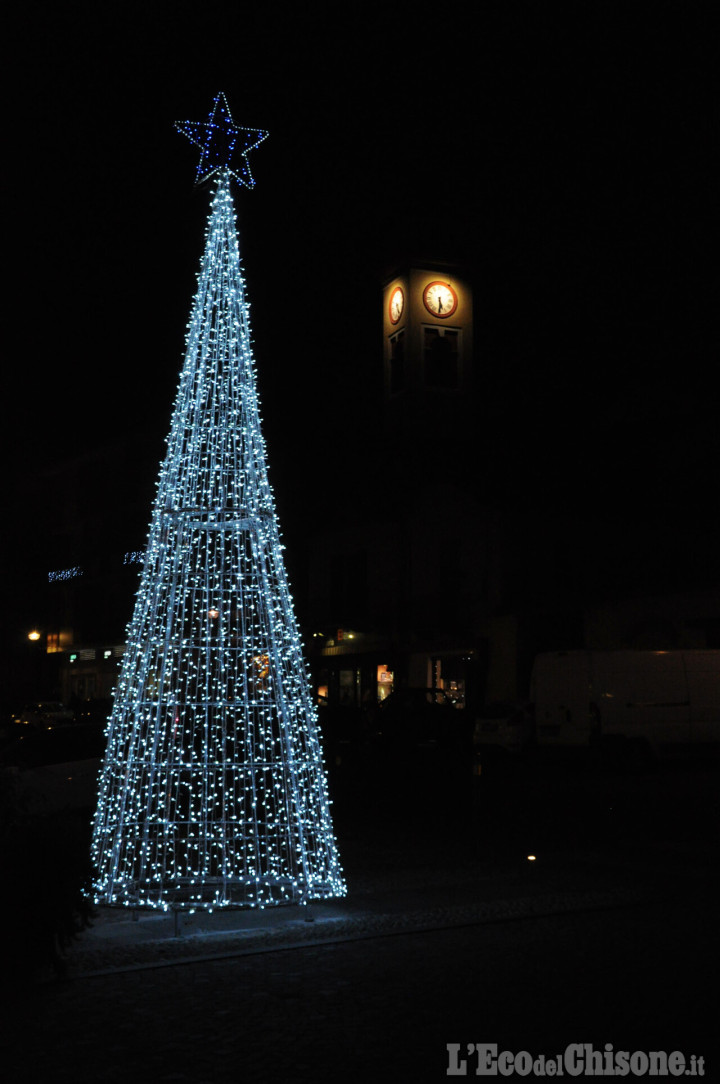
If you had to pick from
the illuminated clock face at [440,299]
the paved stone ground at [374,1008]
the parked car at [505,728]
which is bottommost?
the paved stone ground at [374,1008]

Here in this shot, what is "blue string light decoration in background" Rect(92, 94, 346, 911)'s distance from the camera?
395 inches

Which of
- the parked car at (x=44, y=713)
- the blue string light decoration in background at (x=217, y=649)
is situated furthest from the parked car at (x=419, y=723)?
the blue string light decoration in background at (x=217, y=649)

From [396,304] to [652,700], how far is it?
31.2ft

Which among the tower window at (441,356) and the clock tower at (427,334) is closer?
the clock tower at (427,334)

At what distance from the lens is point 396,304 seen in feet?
80.7

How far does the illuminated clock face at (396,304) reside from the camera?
24156mm

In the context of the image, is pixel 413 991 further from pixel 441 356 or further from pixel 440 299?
pixel 440 299

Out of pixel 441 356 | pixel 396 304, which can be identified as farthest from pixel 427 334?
pixel 396 304

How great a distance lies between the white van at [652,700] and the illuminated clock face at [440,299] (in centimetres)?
738

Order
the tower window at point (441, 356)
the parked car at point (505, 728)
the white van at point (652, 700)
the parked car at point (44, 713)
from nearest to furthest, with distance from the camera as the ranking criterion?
the white van at point (652, 700) → the tower window at point (441, 356) → the parked car at point (505, 728) → the parked car at point (44, 713)

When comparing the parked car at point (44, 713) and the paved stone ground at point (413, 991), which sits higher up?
the parked car at point (44, 713)

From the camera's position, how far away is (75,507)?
187ft

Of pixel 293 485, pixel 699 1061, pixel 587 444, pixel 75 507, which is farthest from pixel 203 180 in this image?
pixel 75 507

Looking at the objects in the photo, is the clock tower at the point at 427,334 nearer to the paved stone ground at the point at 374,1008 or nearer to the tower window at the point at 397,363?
the tower window at the point at 397,363
